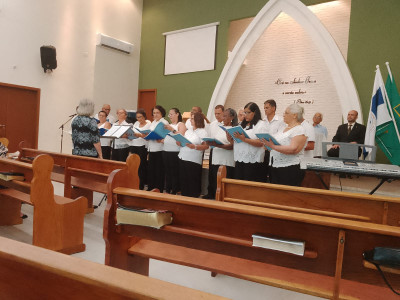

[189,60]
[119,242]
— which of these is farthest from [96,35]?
→ [119,242]

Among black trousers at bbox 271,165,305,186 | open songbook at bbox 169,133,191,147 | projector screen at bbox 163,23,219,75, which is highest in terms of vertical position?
projector screen at bbox 163,23,219,75

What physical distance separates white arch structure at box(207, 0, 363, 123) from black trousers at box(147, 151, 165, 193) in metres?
3.74

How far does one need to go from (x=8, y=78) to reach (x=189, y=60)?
4533 mm

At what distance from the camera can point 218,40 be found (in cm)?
894

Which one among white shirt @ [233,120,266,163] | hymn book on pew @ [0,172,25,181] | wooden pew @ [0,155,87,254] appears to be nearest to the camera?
wooden pew @ [0,155,87,254]

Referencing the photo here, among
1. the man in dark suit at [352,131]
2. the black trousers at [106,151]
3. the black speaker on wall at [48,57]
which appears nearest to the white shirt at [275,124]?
the man in dark suit at [352,131]

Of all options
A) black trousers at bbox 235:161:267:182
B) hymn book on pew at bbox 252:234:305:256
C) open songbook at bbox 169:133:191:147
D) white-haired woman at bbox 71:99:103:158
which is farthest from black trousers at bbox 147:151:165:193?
hymn book on pew at bbox 252:234:305:256

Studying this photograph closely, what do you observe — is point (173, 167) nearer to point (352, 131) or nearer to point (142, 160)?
point (142, 160)

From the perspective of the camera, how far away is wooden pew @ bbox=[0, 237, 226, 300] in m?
0.64

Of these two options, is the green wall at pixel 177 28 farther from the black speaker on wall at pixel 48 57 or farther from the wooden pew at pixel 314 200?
the wooden pew at pixel 314 200

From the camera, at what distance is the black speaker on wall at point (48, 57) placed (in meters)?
8.14

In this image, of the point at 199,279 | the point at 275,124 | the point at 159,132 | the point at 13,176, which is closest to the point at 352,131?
the point at 275,124

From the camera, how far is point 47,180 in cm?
267

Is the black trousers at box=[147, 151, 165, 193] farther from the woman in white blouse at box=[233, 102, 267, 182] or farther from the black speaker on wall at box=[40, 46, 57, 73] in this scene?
the black speaker on wall at box=[40, 46, 57, 73]
